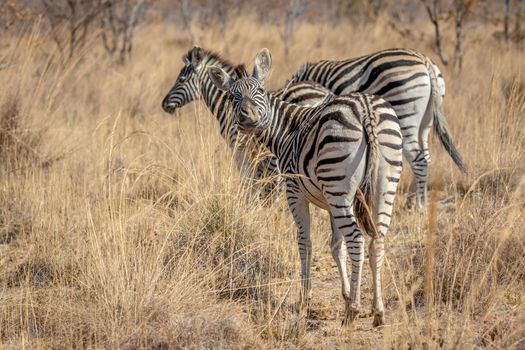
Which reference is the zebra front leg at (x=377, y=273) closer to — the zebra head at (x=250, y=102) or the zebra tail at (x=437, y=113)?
the zebra head at (x=250, y=102)

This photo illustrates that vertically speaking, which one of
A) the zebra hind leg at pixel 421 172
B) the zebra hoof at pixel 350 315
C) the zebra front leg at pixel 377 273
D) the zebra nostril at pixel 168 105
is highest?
the zebra nostril at pixel 168 105

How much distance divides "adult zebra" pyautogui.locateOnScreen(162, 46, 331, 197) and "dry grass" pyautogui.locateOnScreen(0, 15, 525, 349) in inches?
8.5

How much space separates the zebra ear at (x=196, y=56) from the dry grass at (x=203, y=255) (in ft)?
2.23

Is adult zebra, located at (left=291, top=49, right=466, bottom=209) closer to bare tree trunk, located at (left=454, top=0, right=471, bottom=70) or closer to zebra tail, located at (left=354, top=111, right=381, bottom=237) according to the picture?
zebra tail, located at (left=354, top=111, right=381, bottom=237)

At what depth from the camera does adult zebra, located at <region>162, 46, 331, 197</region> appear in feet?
23.6

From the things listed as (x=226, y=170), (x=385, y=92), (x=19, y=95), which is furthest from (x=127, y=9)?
(x=226, y=170)

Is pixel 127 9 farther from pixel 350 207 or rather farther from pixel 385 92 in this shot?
pixel 350 207

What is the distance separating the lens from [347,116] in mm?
4875

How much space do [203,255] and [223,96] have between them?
2.62 m

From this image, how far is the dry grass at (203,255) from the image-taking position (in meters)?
4.78

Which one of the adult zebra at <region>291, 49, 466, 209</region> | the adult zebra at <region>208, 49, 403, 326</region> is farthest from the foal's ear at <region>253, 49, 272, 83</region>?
the adult zebra at <region>291, 49, 466, 209</region>

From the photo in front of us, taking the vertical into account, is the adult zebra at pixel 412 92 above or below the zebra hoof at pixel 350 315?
above

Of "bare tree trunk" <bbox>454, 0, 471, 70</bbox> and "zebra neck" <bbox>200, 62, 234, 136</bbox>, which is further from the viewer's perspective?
"bare tree trunk" <bbox>454, 0, 471, 70</bbox>

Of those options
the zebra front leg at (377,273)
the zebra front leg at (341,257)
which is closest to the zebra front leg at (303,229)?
the zebra front leg at (341,257)
